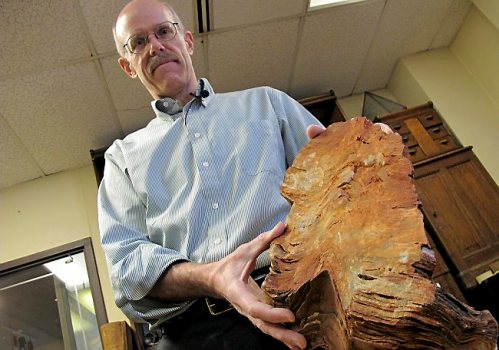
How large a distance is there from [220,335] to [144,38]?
0.81m

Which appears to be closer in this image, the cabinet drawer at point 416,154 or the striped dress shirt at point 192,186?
the striped dress shirt at point 192,186

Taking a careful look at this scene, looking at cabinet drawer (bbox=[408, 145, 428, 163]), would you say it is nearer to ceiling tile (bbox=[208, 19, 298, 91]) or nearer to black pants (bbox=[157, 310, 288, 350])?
ceiling tile (bbox=[208, 19, 298, 91])

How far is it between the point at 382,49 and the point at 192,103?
6.85 ft

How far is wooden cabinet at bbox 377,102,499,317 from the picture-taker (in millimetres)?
1863

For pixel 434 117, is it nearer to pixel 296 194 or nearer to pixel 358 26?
pixel 358 26

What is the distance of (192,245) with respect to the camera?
88 centimetres

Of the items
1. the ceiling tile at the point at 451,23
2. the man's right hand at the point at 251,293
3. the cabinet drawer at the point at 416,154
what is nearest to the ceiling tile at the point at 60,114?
the cabinet drawer at the point at 416,154

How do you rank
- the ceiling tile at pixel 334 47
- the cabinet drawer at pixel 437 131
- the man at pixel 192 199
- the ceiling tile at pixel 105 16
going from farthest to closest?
1. the ceiling tile at pixel 334 47
2. the cabinet drawer at pixel 437 131
3. the ceiling tile at pixel 105 16
4. the man at pixel 192 199

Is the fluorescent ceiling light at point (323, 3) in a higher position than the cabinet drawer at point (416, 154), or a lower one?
higher

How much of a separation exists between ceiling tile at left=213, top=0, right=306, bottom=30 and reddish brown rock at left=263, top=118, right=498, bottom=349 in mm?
1686

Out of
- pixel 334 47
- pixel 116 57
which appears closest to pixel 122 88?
pixel 116 57

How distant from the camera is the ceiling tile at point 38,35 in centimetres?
192

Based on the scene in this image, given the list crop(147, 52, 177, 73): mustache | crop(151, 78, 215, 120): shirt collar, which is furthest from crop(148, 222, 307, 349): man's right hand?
crop(147, 52, 177, 73): mustache

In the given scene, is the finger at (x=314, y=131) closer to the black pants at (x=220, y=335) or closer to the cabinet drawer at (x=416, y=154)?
the black pants at (x=220, y=335)
